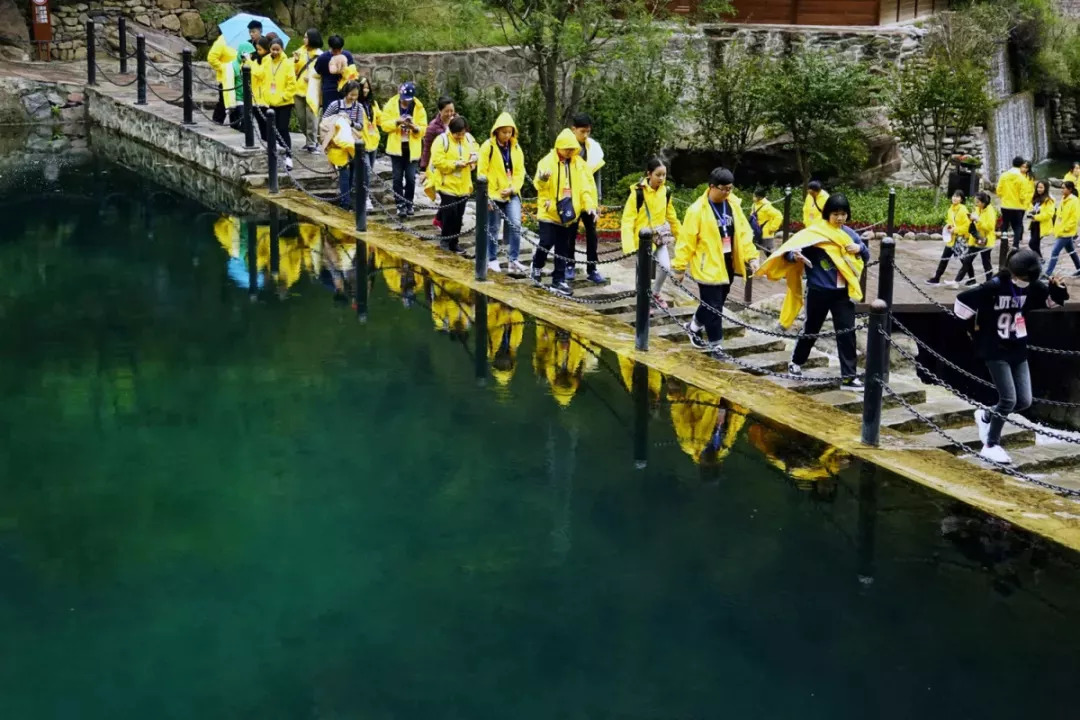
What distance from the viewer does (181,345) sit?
13.0 metres

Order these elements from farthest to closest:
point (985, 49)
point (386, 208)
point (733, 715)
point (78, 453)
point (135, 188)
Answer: point (985, 49)
point (135, 188)
point (386, 208)
point (78, 453)
point (733, 715)

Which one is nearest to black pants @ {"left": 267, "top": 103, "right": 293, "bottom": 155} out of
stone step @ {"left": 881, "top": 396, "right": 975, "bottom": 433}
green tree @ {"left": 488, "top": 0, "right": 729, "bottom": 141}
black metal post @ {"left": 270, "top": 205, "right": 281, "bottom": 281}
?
black metal post @ {"left": 270, "top": 205, "right": 281, "bottom": 281}

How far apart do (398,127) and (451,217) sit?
1.46m

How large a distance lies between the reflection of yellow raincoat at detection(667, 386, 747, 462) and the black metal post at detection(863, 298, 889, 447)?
0.99 m

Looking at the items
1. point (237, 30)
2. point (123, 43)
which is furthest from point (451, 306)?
point (123, 43)

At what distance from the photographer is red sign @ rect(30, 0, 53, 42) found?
27219mm

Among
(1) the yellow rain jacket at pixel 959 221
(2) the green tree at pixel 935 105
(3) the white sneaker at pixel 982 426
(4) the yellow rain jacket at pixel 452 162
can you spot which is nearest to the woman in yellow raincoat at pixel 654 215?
(4) the yellow rain jacket at pixel 452 162

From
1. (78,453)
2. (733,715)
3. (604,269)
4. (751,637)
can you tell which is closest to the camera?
(733,715)

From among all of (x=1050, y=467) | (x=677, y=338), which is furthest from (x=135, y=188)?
(x=1050, y=467)

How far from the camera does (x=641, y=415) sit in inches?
447

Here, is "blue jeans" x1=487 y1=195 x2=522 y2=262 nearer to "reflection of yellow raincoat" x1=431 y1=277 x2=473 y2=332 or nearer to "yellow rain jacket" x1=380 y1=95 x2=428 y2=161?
"reflection of yellow raincoat" x1=431 y1=277 x2=473 y2=332

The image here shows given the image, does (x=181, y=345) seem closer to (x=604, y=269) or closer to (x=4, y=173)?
(x=604, y=269)

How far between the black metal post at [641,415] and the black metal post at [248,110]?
→ 9.12 m

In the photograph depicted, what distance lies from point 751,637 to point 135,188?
15.1 m
